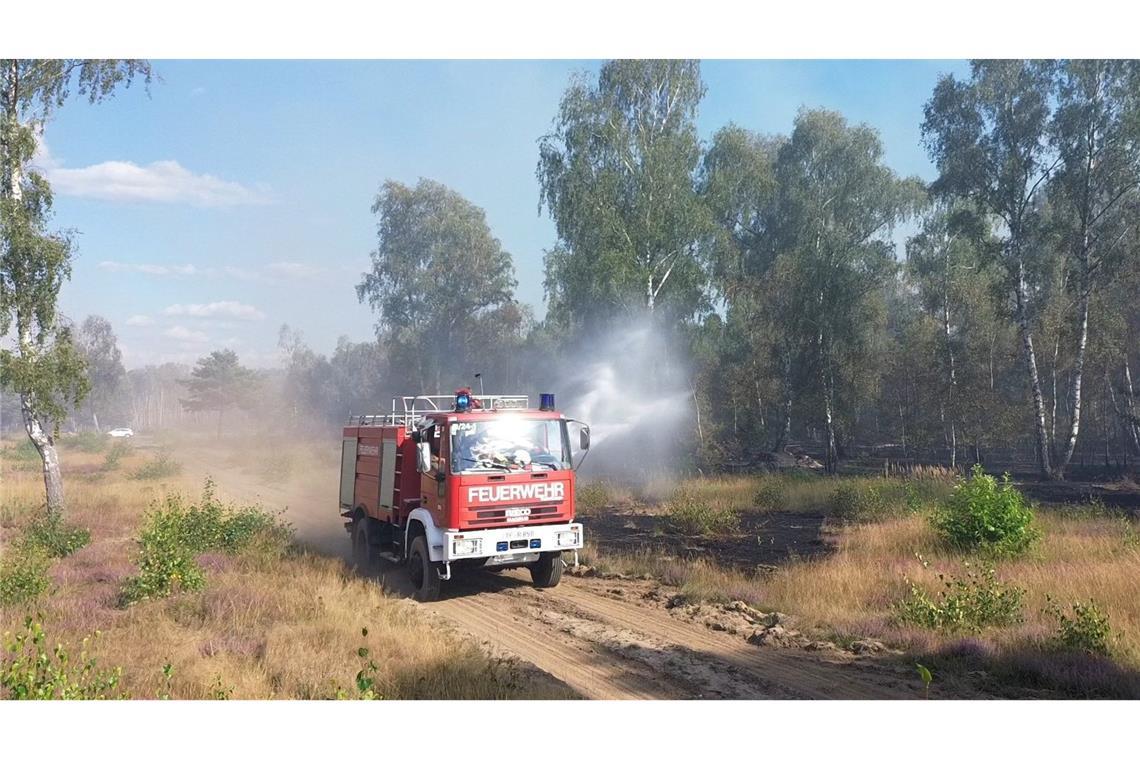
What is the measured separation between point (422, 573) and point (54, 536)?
898cm

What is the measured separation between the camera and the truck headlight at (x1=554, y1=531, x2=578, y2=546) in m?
11.2

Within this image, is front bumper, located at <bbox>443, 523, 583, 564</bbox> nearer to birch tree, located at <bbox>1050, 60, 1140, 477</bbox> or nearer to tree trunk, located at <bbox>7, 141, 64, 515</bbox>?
tree trunk, located at <bbox>7, 141, 64, 515</bbox>

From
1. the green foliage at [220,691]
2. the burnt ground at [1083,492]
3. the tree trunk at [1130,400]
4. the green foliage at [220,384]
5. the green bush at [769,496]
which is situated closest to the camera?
the green foliage at [220,691]

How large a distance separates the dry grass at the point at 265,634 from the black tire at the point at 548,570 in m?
2.33

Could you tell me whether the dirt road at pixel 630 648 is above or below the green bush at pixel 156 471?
below

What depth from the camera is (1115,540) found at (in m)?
12.8

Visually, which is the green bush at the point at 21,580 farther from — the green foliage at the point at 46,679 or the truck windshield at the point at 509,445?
the truck windshield at the point at 509,445

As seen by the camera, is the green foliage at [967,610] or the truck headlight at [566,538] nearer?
the green foliage at [967,610]

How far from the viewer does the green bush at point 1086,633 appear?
766cm

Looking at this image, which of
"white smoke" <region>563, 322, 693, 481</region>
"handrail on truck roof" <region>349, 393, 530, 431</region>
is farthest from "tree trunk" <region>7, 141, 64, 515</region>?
"white smoke" <region>563, 322, 693, 481</region>

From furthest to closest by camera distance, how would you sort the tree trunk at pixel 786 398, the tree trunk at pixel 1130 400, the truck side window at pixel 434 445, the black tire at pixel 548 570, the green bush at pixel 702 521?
the tree trunk at pixel 786 398, the tree trunk at pixel 1130 400, the green bush at pixel 702 521, the black tire at pixel 548 570, the truck side window at pixel 434 445

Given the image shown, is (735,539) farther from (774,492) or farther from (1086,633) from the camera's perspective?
(1086,633)

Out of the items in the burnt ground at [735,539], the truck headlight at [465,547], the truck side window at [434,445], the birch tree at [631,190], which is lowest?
the burnt ground at [735,539]

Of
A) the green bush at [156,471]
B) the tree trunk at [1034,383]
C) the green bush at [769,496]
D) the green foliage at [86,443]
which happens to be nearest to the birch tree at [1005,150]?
the tree trunk at [1034,383]
